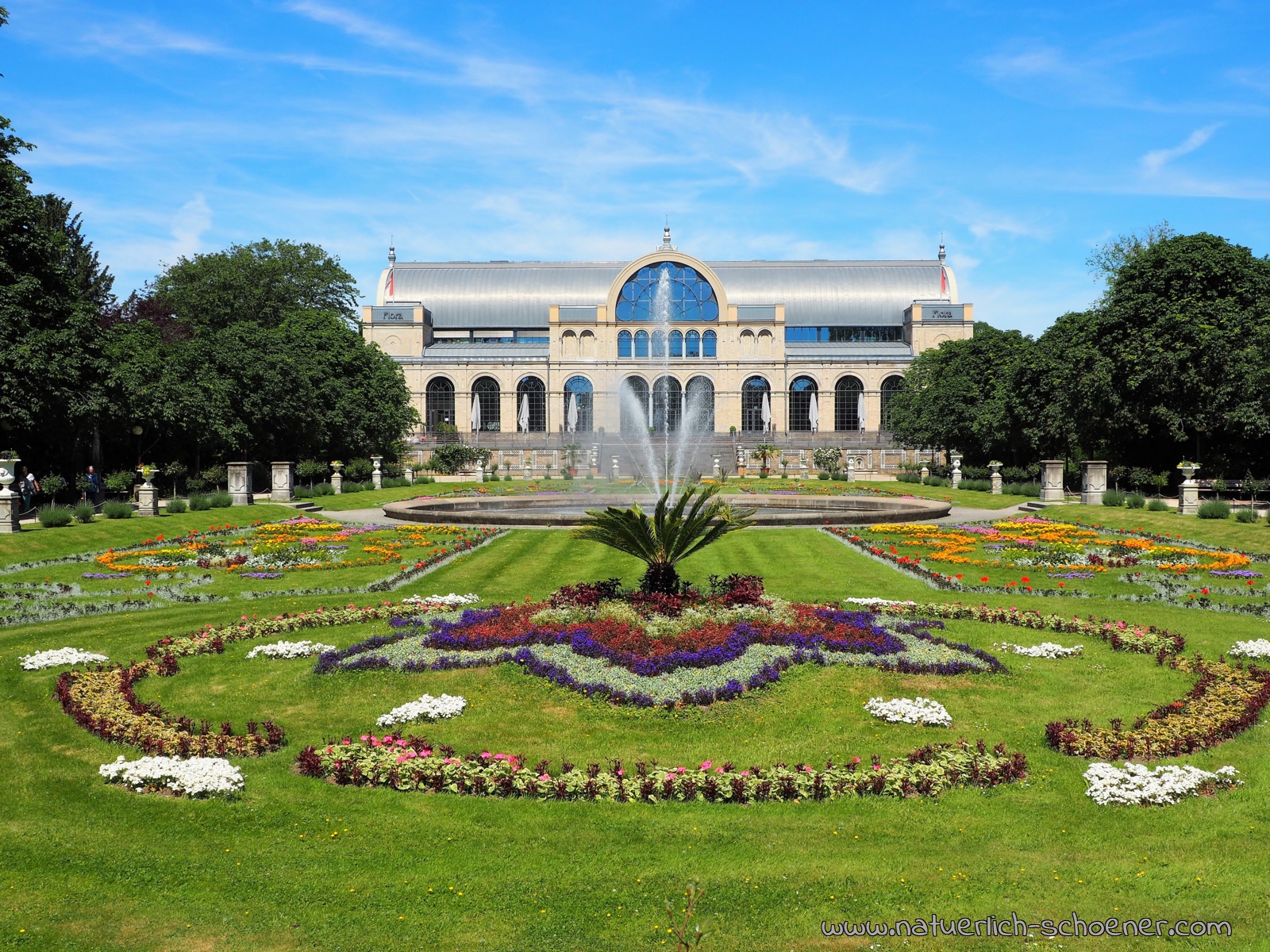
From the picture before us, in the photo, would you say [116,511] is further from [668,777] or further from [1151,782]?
[1151,782]

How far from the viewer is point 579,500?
37.0 m

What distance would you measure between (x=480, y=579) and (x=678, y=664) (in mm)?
9026

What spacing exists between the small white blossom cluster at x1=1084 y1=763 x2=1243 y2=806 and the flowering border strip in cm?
64

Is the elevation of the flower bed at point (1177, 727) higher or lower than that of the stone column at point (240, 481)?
lower

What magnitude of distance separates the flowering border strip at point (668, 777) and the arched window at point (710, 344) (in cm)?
7732

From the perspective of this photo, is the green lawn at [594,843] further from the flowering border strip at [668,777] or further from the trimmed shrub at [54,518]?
the trimmed shrub at [54,518]

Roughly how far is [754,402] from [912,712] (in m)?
77.1

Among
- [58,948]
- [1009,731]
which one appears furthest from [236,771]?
[1009,731]

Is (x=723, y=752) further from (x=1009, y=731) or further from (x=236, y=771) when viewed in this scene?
(x=236, y=771)

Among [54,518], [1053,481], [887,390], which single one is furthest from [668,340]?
[54,518]

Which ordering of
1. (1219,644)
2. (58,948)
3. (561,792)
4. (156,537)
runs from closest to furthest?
(58,948) < (561,792) < (1219,644) < (156,537)

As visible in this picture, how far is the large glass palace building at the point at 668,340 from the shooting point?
84375 mm

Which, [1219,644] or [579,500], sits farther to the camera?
[579,500]

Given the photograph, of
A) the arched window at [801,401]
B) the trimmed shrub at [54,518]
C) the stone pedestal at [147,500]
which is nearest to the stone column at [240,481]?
the stone pedestal at [147,500]
